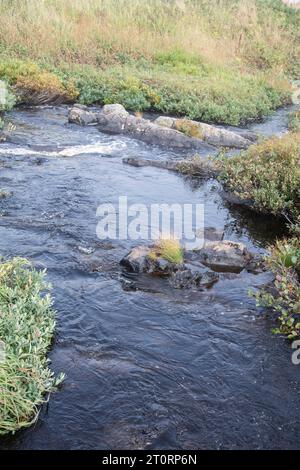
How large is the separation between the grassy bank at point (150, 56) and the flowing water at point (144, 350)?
8.76 metres

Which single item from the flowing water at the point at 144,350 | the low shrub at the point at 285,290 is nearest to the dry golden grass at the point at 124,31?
the flowing water at the point at 144,350

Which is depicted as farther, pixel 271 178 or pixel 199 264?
pixel 271 178

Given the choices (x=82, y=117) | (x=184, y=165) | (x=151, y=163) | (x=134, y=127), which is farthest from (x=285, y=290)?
(x=82, y=117)

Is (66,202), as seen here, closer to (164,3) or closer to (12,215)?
(12,215)

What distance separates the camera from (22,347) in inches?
220

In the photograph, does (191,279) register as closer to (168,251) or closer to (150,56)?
(168,251)

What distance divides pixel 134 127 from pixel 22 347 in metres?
11.8

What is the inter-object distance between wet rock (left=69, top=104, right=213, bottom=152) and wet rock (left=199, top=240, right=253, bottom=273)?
6949 millimetres

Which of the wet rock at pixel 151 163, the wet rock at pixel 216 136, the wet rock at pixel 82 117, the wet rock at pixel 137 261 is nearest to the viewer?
the wet rock at pixel 137 261

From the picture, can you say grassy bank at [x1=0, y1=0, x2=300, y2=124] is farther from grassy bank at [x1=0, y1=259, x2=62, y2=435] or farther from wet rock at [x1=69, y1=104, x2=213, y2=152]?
grassy bank at [x1=0, y1=259, x2=62, y2=435]

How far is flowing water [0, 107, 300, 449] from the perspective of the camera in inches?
203

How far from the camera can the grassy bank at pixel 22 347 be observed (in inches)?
199

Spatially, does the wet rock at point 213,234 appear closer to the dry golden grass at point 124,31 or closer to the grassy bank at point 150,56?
the grassy bank at point 150,56
